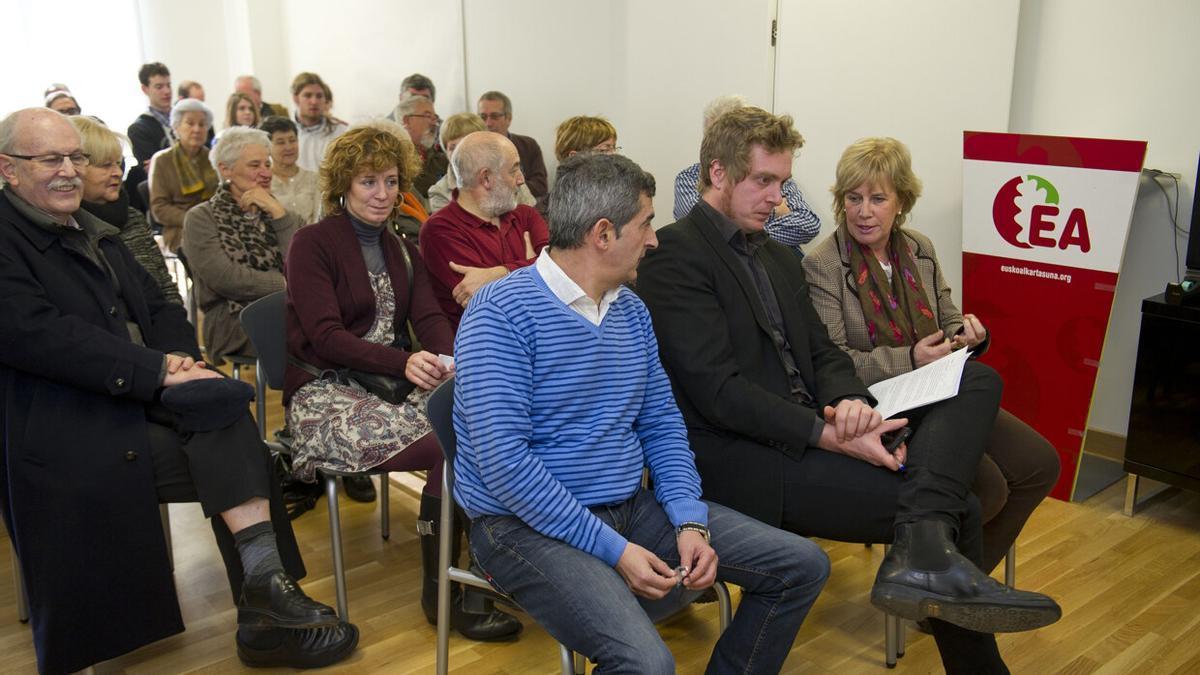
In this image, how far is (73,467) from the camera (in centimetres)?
224

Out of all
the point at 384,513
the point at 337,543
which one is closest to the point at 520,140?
the point at 384,513

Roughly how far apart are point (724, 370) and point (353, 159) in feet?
4.28

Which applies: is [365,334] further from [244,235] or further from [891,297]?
[891,297]

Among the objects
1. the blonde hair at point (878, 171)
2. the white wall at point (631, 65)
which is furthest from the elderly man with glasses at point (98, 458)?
the white wall at point (631, 65)

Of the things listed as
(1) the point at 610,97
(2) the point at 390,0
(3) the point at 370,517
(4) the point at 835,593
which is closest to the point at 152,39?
(2) the point at 390,0

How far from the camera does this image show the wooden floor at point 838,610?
8.12ft

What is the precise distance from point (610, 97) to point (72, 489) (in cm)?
383

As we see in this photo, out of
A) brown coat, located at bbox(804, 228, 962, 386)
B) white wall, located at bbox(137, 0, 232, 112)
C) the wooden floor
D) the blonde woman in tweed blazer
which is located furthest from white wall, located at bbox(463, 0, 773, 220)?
white wall, located at bbox(137, 0, 232, 112)

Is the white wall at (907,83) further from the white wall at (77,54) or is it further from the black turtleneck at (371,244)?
the white wall at (77,54)

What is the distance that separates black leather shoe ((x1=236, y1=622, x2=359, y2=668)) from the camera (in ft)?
7.97

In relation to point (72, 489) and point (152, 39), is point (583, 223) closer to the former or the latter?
point (72, 489)

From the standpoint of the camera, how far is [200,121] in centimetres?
511

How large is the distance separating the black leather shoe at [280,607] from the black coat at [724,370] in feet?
3.15

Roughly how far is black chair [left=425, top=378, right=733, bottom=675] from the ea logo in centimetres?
210
